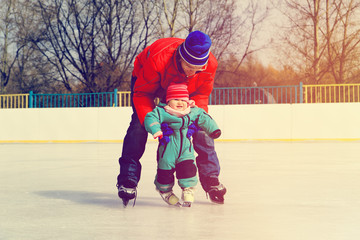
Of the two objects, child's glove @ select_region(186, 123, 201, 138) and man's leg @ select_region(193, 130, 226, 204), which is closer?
child's glove @ select_region(186, 123, 201, 138)

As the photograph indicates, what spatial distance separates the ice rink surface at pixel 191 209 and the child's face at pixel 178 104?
749 mm

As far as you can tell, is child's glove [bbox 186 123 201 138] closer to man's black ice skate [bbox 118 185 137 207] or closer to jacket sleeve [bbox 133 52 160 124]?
jacket sleeve [bbox 133 52 160 124]

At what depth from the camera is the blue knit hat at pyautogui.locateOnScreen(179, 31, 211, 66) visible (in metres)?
3.70

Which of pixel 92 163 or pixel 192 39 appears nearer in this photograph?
pixel 192 39

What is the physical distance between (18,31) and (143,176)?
17.1 metres

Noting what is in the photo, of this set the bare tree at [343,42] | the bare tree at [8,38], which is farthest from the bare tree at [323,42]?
the bare tree at [8,38]

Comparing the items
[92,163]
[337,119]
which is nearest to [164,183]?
[92,163]

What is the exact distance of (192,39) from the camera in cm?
372

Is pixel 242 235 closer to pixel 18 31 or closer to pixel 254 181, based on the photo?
pixel 254 181

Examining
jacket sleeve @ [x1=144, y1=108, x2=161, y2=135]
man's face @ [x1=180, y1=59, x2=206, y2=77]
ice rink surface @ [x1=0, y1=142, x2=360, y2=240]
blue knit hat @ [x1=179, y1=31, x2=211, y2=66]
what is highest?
blue knit hat @ [x1=179, y1=31, x2=211, y2=66]

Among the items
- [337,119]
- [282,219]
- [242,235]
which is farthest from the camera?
[337,119]

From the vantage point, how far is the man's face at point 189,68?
149 inches

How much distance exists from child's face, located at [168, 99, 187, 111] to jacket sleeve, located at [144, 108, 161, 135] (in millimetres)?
116

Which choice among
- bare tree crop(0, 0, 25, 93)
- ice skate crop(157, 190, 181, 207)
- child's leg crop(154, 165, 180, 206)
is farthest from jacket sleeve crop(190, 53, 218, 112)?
bare tree crop(0, 0, 25, 93)
